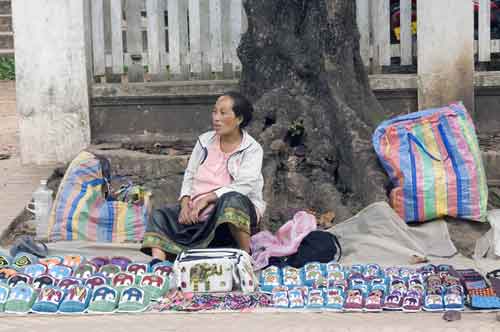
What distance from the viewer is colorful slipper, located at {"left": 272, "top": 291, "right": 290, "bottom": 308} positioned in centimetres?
551

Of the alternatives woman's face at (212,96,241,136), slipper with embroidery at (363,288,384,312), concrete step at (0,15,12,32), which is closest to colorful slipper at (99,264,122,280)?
woman's face at (212,96,241,136)

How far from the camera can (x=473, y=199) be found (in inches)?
270

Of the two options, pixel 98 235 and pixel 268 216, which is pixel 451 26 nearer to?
pixel 268 216

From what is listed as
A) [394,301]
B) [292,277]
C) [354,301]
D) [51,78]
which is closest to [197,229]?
[292,277]

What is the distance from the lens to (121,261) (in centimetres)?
616

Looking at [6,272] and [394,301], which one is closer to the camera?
[394,301]

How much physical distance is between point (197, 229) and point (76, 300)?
100 centimetres

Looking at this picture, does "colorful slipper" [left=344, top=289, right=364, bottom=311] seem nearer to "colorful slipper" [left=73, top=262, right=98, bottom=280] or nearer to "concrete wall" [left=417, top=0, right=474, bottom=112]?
"colorful slipper" [left=73, top=262, right=98, bottom=280]

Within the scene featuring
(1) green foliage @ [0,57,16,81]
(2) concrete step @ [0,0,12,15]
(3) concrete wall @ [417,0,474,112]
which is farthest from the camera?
(2) concrete step @ [0,0,12,15]

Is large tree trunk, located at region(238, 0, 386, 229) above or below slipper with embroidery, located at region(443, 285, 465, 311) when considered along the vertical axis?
above

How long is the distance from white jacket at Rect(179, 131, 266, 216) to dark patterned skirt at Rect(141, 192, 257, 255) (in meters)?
0.10

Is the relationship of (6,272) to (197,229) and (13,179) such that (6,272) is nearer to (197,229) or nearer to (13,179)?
(197,229)

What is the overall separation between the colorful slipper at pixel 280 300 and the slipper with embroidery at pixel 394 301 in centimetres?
51

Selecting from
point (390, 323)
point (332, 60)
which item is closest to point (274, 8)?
point (332, 60)
